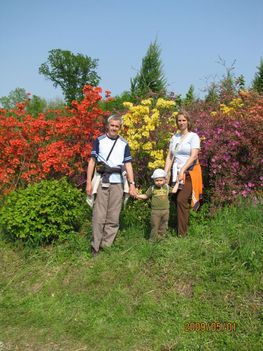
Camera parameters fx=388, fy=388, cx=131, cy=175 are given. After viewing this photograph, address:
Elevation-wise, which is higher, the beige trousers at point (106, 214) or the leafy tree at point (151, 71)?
the leafy tree at point (151, 71)

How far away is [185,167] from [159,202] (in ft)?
1.65

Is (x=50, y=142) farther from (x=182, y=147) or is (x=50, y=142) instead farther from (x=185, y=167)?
(x=185, y=167)

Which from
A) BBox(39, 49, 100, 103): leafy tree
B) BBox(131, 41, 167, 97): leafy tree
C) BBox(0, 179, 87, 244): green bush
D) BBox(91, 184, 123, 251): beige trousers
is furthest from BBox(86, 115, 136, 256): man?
BBox(39, 49, 100, 103): leafy tree

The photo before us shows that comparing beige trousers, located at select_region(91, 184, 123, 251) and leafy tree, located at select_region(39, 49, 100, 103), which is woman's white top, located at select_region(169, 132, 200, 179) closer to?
beige trousers, located at select_region(91, 184, 123, 251)

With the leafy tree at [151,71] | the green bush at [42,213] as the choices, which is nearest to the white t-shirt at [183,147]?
the green bush at [42,213]

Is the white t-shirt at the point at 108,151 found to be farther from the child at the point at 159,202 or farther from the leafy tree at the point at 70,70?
the leafy tree at the point at 70,70

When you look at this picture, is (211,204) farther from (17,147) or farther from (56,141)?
(17,147)

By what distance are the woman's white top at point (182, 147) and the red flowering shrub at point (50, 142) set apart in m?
1.99

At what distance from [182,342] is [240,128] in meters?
3.13

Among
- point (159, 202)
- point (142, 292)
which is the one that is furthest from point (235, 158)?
point (142, 292)

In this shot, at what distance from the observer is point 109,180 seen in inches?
176

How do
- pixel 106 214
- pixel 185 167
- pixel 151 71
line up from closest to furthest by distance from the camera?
pixel 185 167
pixel 106 214
pixel 151 71

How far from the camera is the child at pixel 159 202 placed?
449cm

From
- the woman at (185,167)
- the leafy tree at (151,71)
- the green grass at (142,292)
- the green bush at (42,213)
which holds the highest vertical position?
the leafy tree at (151,71)
